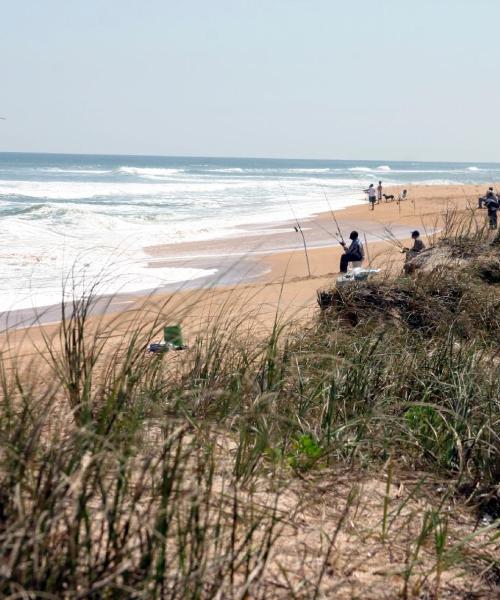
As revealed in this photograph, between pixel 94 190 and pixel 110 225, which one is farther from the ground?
pixel 94 190

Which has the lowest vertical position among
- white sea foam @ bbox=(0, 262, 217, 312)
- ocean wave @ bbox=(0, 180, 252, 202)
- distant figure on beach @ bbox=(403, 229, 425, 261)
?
white sea foam @ bbox=(0, 262, 217, 312)

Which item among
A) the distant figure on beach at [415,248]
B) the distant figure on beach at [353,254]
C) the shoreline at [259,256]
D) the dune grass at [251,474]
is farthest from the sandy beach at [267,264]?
the dune grass at [251,474]

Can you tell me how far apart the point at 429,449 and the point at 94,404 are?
5.58 feet

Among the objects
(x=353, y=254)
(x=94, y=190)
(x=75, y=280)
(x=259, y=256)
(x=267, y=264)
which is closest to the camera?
(x=353, y=254)

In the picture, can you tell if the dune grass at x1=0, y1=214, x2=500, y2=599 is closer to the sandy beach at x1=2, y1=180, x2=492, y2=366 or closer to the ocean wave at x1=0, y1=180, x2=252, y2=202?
the sandy beach at x1=2, y1=180, x2=492, y2=366

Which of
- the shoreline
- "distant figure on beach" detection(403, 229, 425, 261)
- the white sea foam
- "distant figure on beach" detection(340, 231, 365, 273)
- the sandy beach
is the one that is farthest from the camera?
"distant figure on beach" detection(340, 231, 365, 273)

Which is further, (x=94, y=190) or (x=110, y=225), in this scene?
(x=94, y=190)

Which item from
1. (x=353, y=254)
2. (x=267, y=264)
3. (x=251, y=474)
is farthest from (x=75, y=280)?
(x=251, y=474)

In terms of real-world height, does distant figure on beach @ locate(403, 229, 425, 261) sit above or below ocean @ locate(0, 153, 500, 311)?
above

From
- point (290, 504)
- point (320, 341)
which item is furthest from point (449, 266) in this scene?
point (290, 504)

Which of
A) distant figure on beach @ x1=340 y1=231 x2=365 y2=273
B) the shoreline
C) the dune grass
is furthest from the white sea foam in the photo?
the dune grass

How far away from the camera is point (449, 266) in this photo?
8.26 m

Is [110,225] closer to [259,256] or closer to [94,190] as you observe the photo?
[259,256]

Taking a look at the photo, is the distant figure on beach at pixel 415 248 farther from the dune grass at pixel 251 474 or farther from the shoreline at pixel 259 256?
the dune grass at pixel 251 474
